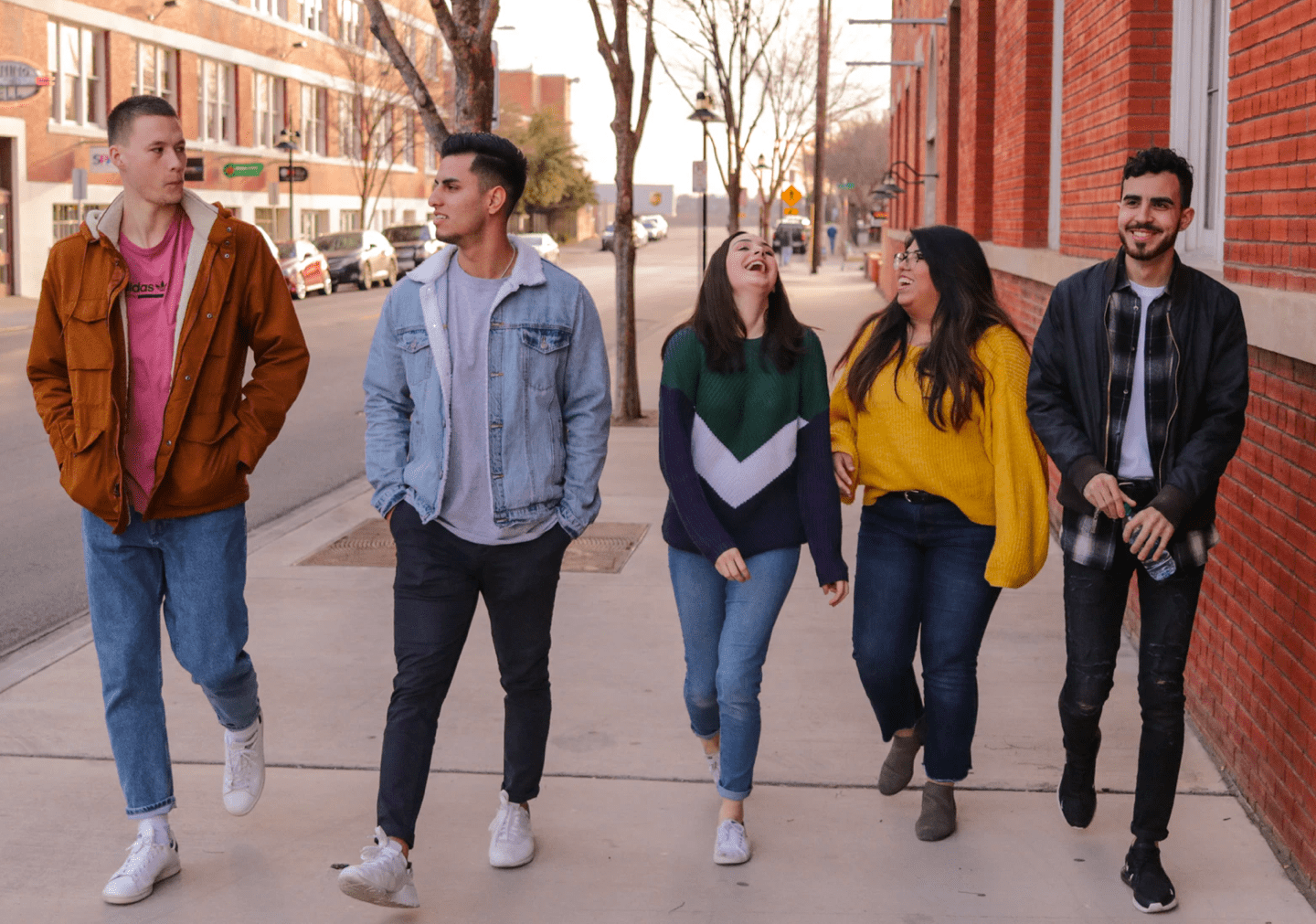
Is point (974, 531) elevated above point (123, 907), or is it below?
above

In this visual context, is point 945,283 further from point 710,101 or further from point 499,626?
point 710,101

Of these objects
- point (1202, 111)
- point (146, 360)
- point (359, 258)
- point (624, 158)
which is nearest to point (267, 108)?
point (359, 258)

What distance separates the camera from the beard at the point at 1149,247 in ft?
13.1

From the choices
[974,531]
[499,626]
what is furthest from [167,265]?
[974,531]

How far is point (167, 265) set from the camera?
4180mm

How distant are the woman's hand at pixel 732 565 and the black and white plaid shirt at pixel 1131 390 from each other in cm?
93

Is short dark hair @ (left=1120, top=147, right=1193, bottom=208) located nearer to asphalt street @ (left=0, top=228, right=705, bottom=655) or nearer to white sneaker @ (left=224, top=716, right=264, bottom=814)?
white sneaker @ (left=224, top=716, right=264, bottom=814)

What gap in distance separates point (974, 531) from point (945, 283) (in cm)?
71

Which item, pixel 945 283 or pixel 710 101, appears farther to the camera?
pixel 710 101

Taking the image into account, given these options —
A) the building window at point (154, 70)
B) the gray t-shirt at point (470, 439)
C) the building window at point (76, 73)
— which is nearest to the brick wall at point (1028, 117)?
the gray t-shirt at point (470, 439)

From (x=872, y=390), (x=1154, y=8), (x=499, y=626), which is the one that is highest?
(x=1154, y=8)

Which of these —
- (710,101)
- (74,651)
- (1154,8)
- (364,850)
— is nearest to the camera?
(364,850)

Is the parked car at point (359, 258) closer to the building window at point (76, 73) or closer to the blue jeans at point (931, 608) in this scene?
the building window at point (76, 73)

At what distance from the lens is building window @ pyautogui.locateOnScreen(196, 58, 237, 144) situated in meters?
46.8
